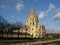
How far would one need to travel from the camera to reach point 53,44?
109 feet

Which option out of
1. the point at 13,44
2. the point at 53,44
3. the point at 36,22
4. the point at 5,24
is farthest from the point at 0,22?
the point at 13,44

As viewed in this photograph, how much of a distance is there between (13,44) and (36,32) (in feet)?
344

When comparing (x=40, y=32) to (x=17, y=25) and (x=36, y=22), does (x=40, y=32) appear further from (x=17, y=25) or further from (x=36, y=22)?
(x=17, y=25)

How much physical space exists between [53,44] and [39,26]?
96.3 metres

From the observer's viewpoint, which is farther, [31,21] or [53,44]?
[31,21]

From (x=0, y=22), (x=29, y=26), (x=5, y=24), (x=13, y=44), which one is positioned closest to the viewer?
(x=13, y=44)

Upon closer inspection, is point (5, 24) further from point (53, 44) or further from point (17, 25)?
point (53, 44)

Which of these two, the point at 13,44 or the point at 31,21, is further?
the point at 31,21

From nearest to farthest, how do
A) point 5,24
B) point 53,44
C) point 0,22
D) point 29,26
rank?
point 53,44
point 0,22
point 5,24
point 29,26

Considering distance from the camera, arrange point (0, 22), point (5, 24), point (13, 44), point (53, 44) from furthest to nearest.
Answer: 1. point (5, 24)
2. point (0, 22)
3. point (53, 44)
4. point (13, 44)

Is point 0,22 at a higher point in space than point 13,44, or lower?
higher

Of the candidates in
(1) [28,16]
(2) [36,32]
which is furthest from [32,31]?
(1) [28,16]

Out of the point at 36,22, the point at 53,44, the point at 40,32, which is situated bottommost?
the point at 53,44

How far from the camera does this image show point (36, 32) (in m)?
129
